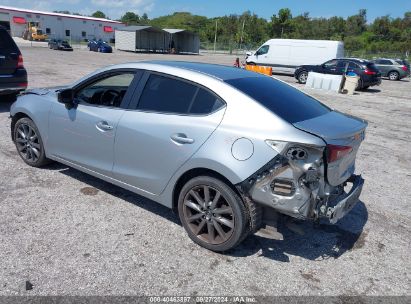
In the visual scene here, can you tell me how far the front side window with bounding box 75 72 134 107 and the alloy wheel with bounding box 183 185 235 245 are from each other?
4.50ft

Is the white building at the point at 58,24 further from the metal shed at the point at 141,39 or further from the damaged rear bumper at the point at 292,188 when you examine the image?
the damaged rear bumper at the point at 292,188

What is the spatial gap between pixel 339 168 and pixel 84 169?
2.86 meters

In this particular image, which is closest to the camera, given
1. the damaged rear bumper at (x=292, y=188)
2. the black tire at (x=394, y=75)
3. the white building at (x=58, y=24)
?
the damaged rear bumper at (x=292, y=188)

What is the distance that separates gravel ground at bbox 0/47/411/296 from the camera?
2.92 m

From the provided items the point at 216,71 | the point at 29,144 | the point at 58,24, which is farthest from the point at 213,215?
the point at 58,24

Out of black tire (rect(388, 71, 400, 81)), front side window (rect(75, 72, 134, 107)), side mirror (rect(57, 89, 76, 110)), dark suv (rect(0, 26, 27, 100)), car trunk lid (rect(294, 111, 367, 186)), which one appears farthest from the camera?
black tire (rect(388, 71, 400, 81))

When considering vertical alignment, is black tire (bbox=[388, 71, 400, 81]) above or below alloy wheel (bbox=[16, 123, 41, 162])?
above

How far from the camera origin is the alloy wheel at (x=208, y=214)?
3.24m

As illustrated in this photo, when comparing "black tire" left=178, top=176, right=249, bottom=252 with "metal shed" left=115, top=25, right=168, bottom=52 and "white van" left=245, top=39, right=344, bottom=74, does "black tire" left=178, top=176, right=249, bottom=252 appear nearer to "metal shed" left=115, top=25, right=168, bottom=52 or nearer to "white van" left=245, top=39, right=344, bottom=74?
"white van" left=245, top=39, right=344, bottom=74

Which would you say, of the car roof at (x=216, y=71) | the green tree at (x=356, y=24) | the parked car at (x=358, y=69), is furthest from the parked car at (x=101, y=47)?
the green tree at (x=356, y=24)

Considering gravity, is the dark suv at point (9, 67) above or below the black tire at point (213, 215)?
above

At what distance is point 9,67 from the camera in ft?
26.5

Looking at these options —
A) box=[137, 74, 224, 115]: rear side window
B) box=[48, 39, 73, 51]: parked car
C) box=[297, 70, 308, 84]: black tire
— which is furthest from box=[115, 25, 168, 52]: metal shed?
box=[137, 74, 224, 115]: rear side window

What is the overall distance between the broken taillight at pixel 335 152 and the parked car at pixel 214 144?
12 mm
